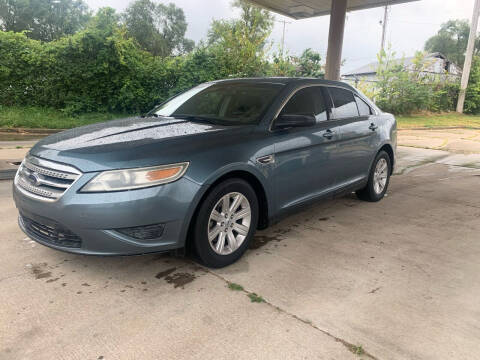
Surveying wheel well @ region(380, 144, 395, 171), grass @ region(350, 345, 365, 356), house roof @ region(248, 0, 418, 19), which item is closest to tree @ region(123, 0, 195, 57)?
house roof @ region(248, 0, 418, 19)

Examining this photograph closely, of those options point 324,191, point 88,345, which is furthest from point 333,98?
point 88,345

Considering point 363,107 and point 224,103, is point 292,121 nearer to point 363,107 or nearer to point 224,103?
point 224,103

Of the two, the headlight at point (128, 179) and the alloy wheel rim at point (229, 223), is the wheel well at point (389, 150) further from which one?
the headlight at point (128, 179)

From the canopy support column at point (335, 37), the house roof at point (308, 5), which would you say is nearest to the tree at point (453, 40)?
the house roof at point (308, 5)

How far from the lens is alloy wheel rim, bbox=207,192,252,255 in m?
3.02

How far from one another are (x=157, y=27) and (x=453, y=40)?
150 feet

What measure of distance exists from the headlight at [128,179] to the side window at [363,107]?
122 inches

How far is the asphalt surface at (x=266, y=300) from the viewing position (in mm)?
2205

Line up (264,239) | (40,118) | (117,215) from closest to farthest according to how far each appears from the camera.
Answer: (117,215) < (264,239) < (40,118)

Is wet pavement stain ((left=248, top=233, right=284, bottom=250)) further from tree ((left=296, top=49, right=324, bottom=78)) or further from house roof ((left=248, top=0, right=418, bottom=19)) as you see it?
tree ((left=296, top=49, right=324, bottom=78))

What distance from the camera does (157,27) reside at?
48469 mm

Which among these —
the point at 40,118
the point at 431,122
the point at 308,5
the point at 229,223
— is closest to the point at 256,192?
the point at 229,223

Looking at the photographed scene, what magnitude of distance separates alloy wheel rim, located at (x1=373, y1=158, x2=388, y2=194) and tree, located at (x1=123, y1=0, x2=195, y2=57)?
145ft

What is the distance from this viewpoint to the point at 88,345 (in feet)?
7.19
